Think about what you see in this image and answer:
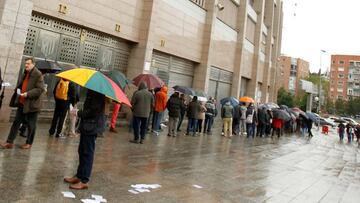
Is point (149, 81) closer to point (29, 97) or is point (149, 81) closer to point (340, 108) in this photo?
point (29, 97)

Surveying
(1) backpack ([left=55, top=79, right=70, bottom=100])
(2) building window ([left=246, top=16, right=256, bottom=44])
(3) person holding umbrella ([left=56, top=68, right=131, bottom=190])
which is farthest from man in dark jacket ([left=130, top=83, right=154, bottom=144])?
(2) building window ([left=246, top=16, right=256, bottom=44])

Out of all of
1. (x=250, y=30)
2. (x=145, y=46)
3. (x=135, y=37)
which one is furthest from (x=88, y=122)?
(x=250, y=30)

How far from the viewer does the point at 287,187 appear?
7.59m

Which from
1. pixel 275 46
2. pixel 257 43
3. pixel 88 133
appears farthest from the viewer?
pixel 275 46

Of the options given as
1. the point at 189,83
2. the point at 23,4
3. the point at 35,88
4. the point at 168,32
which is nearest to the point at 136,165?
the point at 35,88

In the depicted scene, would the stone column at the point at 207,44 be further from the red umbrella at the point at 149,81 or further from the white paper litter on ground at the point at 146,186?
the white paper litter on ground at the point at 146,186

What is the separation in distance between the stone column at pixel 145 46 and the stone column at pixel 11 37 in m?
5.87

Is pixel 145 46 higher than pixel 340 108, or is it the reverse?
pixel 340 108

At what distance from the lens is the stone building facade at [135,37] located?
10.7 metres

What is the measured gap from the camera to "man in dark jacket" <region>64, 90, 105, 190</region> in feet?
17.8

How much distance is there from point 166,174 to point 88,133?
7.71 ft

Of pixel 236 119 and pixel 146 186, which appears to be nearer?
pixel 146 186

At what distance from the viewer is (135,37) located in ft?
51.8

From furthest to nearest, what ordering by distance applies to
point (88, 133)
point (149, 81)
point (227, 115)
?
point (227, 115) < point (149, 81) < point (88, 133)
